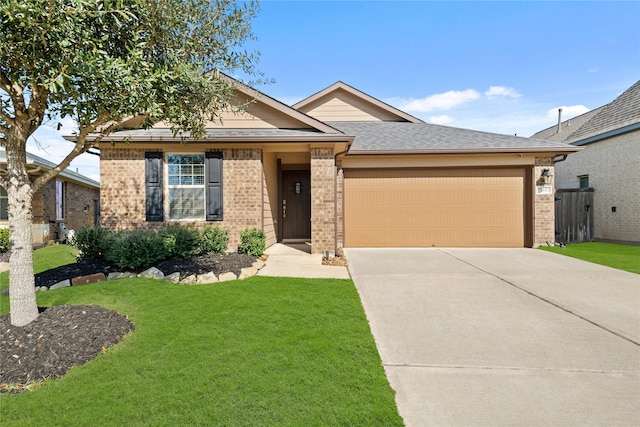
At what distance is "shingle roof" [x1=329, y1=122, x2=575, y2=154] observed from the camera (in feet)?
29.4

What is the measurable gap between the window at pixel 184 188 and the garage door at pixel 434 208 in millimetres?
4267

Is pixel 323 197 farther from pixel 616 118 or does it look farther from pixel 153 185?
pixel 616 118

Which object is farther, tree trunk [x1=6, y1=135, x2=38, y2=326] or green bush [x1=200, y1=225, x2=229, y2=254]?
green bush [x1=200, y1=225, x2=229, y2=254]

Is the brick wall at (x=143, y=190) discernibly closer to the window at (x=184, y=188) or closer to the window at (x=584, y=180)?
the window at (x=184, y=188)

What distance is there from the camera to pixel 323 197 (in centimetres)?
802

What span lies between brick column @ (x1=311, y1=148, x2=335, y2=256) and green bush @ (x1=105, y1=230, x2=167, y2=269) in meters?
3.69

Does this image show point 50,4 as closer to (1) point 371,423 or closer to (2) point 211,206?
(1) point 371,423

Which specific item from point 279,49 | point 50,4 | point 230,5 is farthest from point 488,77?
point 50,4

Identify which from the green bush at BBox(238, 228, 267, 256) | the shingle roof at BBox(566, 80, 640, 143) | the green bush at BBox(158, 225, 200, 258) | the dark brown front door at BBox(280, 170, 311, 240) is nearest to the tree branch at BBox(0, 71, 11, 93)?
the green bush at BBox(158, 225, 200, 258)

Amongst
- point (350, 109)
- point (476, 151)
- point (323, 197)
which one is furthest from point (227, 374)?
point (350, 109)

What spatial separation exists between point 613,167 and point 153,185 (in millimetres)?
15612

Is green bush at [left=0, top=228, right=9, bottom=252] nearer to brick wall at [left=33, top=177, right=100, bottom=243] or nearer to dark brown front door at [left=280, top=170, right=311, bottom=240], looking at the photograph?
brick wall at [left=33, top=177, right=100, bottom=243]

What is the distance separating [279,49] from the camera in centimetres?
606

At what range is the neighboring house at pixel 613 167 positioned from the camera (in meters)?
10.5
